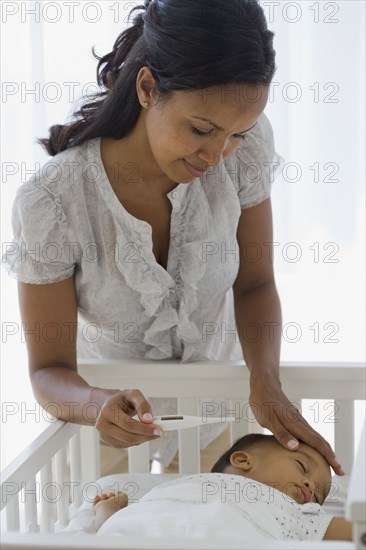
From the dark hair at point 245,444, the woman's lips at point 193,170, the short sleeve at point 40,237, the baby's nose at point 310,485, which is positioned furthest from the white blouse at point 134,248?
the baby's nose at point 310,485

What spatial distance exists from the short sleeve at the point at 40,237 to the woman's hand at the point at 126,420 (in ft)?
0.81

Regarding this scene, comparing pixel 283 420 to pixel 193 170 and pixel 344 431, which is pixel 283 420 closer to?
pixel 344 431

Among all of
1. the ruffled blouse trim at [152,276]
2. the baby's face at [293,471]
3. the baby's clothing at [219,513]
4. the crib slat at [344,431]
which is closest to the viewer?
the baby's clothing at [219,513]

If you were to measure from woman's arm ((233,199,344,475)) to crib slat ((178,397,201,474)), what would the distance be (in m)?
0.13

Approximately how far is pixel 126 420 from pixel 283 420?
0.93 feet

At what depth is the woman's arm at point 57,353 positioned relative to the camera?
4.20ft

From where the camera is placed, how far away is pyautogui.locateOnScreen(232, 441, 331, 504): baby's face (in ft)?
4.11

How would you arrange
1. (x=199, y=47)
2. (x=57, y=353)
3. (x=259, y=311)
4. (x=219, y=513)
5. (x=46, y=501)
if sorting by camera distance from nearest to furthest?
1. (x=219, y=513)
2. (x=199, y=47)
3. (x=46, y=501)
4. (x=57, y=353)
5. (x=259, y=311)

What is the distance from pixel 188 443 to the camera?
153cm

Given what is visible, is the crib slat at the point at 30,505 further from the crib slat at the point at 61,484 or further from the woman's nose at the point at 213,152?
the woman's nose at the point at 213,152

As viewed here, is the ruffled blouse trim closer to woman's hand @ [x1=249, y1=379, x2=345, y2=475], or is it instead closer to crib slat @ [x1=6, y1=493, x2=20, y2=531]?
woman's hand @ [x1=249, y1=379, x2=345, y2=475]

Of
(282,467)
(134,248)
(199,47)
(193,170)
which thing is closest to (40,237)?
(134,248)

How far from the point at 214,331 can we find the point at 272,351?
0.16 meters

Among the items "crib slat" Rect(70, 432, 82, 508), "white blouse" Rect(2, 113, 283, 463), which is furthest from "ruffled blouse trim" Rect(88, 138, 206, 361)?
"crib slat" Rect(70, 432, 82, 508)
